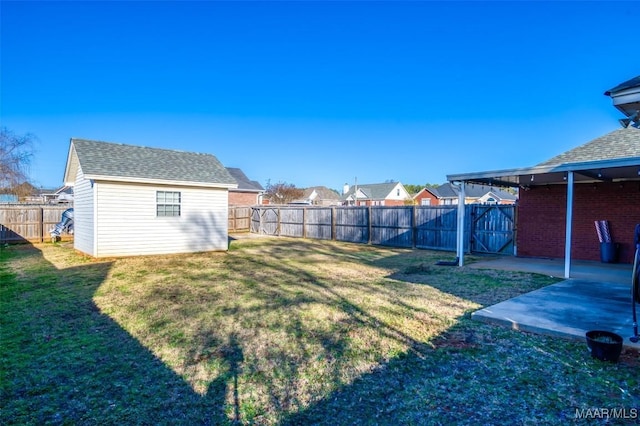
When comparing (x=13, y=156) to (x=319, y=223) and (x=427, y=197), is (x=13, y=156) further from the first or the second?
(x=427, y=197)

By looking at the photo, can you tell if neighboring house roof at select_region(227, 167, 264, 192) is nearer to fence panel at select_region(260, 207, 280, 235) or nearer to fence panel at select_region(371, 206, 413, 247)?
fence panel at select_region(260, 207, 280, 235)

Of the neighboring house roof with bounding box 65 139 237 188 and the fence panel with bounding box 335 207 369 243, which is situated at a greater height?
the neighboring house roof with bounding box 65 139 237 188

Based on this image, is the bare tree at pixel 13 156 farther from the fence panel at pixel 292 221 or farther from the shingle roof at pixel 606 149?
the shingle roof at pixel 606 149

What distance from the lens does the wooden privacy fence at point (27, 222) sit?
14953 millimetres

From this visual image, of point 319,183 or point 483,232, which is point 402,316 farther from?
point 319,183

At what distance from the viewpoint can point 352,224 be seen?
17.2 metres

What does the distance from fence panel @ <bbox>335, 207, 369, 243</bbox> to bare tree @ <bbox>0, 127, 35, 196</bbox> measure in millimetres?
22635

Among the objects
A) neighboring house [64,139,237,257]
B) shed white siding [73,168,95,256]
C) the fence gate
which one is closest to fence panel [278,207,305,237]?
neighboring house [64,139,237,257]

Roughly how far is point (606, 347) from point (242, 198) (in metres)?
31.1

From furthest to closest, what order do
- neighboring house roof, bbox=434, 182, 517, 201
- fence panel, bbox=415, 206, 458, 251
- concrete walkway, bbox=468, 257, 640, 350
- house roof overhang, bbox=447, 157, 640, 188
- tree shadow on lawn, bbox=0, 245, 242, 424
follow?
1. neighboring house roof, bbox=434, 182, 517, 201
2. fence panel, bbox=415, 206, 458, 251
3. house roof overhang, bbox=447, 157, 640, 188
4. concrete walkway, bbox=468, 257, 640, 350
5. tree shadow on lawn, bbox=0, 245, 242, 424

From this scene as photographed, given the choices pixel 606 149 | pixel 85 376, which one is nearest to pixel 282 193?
pixel 606 149

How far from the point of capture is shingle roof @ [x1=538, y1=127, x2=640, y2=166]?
995 cm

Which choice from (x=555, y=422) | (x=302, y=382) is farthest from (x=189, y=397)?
(x=555, y=422)

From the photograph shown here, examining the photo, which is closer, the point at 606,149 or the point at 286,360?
the point at 286,360
